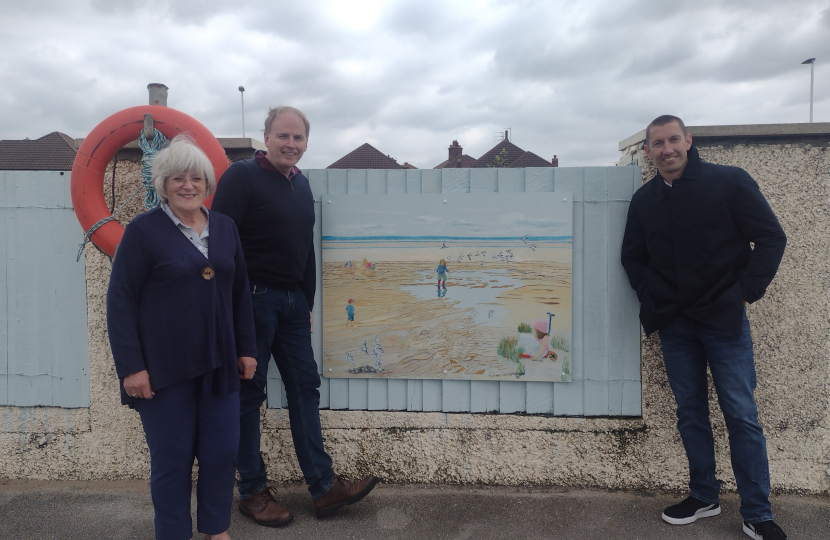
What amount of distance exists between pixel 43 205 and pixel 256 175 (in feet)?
4.98

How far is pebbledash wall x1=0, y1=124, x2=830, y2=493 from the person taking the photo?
2.79 meters

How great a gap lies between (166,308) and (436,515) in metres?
1.72

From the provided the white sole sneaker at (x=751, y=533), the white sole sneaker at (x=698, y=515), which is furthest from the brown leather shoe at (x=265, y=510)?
the white sole sneaker at (x=751, y=533)

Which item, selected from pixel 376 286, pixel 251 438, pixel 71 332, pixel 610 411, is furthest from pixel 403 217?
pixel 71 332

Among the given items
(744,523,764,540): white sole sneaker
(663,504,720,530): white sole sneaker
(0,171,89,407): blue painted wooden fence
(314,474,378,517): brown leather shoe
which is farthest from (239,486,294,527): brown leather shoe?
(744,523,764,540): white sole sneaker

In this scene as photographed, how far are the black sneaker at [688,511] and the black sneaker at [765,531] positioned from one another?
18 centimetres

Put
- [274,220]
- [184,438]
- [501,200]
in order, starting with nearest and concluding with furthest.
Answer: [184,438], [274,220], [501,200]

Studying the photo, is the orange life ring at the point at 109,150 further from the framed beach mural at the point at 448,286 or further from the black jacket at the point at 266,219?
Result: the framed beach mural at the point at 448,286

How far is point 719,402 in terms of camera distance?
2566mm

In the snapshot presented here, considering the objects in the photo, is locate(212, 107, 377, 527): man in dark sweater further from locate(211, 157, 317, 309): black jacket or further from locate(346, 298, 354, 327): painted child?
locate(346, 298, 354, 327): painted child

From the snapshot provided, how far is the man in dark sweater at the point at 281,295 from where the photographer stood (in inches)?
98.2

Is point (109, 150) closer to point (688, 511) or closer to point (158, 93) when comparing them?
point (158, 93)

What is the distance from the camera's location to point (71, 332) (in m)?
3.12

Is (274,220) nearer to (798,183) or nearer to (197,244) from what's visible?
(197,244)
